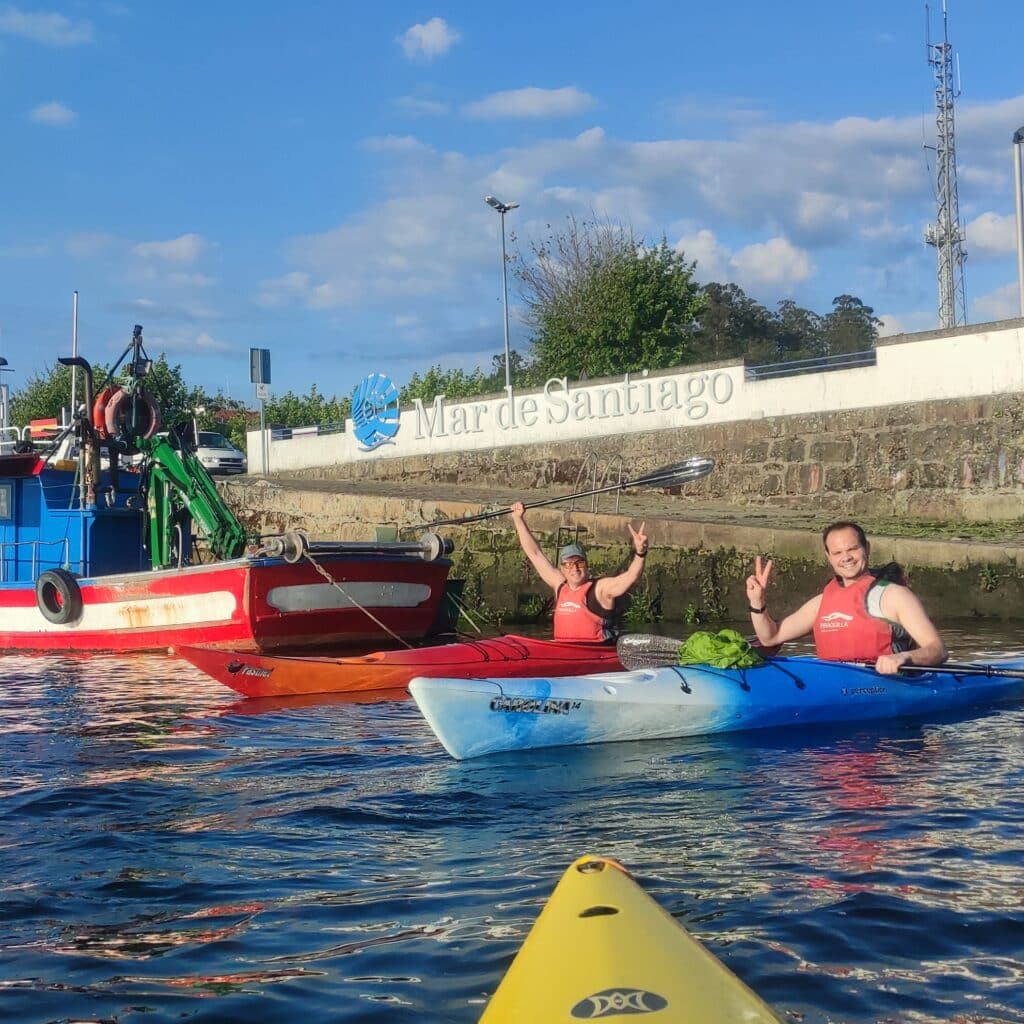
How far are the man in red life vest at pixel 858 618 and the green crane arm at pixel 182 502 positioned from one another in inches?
312

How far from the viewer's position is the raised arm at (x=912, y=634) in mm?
7844

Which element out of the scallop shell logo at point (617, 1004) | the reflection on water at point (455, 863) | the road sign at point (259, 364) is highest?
the road sign at point (259, 364)

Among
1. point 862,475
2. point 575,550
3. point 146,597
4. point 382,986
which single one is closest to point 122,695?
point 146,597

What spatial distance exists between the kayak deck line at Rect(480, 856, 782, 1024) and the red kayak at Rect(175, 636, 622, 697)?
608 centimetres

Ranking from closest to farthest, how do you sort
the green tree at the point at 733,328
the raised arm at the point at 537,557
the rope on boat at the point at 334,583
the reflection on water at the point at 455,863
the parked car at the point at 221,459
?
the reflection on water at the point at 455,863 < the raised arm at the point at 537,557 < the rope on boat at the point at 334,583 < the parked car at the point at 221,459 < the green tree at the point at 733,328

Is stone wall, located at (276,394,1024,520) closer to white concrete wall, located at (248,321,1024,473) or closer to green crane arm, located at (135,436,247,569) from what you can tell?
white concrete wall, located at (248,321,1024,473)

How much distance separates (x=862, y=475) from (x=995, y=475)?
2047mm

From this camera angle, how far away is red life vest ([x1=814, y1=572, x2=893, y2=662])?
8125 mm

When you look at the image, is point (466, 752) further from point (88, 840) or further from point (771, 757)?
point (88, 840)

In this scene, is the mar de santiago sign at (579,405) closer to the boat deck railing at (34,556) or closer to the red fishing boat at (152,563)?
the red fishing boat at (152,563)

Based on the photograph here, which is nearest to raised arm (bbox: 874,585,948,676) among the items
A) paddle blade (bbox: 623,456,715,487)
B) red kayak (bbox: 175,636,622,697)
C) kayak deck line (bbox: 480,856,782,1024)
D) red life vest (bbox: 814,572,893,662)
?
red life vest (bbox: 814,572,893,662)

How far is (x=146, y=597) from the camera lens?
46.4ft

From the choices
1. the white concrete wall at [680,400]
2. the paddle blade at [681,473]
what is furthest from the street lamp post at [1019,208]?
the paddle blade at [681,473]

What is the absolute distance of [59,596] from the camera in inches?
583
